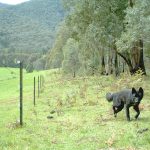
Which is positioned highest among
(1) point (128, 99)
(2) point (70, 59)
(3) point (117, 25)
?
(3) point (117, 25)

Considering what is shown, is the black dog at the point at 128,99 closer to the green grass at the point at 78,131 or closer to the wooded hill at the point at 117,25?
the green grass at the point at 78,131

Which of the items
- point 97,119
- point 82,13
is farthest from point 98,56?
point 97,119

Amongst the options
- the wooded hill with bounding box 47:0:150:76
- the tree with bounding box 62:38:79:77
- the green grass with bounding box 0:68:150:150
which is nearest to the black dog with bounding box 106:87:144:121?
the green grass with bounding box 0:68:150:150

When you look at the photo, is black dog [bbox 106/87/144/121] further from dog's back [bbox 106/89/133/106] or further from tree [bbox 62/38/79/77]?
tree [bbox 62/38/79/77]

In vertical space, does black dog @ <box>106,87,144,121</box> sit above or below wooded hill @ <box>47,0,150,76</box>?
below

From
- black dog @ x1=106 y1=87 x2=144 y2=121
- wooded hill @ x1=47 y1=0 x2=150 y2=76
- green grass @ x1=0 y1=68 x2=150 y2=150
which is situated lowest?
green grass @ x1=0 y1=68 x2=150 y2=150

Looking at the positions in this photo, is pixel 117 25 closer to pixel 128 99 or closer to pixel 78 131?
pixel 128 99

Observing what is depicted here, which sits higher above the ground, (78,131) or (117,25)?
(117,25)

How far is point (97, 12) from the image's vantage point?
4512cm

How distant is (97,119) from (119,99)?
1.66 m

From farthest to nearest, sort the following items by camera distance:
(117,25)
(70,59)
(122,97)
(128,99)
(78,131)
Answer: (70,59) < (117,25) < (122,97) < (128,99) < (78,131)

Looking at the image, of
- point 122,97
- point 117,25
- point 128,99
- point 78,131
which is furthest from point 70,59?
point 78,131

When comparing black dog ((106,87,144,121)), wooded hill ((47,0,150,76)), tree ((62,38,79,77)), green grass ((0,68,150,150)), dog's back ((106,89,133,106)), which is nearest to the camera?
green grass ((0,68,150,150))

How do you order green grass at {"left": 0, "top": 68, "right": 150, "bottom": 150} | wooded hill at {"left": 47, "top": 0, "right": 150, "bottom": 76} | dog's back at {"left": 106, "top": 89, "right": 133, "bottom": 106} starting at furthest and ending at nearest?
1. wooded hill at {"left": 47, "top": 0, "right": 150, "bottom": 76}
2. dog's back at {"left": 106, "top": 89, "right": 133, "bottom": 106}
3. green grass at {"left": 0, "top": 68, "right": 150, "bottom": 150}
